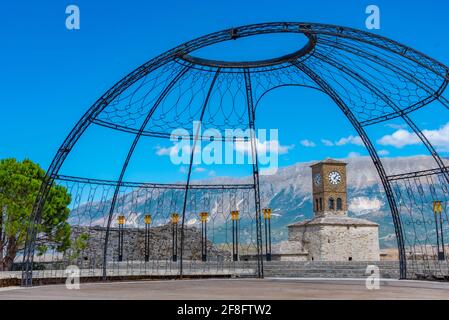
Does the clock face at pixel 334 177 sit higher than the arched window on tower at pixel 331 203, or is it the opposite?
the clock face at pixel 334 177

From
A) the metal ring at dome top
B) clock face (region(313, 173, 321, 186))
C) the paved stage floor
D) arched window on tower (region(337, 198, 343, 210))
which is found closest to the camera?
the paved stage floor

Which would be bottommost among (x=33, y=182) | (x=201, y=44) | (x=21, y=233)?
(x=21, y=233)

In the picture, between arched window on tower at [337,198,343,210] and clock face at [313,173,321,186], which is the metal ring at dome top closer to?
clock face at [313,173,321,186]

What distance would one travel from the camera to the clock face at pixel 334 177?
80562mm

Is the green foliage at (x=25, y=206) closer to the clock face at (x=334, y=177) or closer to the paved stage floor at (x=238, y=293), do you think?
the paved stage floor at (x=238, y=293)

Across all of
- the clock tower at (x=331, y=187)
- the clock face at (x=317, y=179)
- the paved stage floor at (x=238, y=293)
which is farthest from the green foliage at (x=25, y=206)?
the clock face at (x=317, y=179)

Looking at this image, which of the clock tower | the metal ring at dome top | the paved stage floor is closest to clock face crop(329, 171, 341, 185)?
the clock tower

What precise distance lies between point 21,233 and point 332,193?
2199 inches

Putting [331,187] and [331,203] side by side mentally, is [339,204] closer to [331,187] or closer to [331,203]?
[331,203]

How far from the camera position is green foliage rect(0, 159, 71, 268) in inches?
1214
